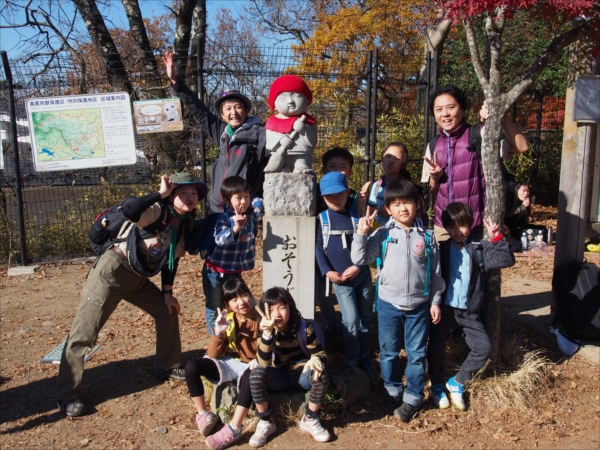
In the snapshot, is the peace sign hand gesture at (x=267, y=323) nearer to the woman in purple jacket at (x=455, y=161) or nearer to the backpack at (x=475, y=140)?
the woman in purple jacket at (x=455, y=161)

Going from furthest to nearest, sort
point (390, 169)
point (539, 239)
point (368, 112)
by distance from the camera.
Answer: point (539, 239), point (368, 112), point (390, 169)

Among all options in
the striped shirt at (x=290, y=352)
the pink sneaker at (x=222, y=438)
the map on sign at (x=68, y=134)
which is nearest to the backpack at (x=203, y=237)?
the striped shirt at (x=290, y=352)

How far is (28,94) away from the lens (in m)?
6.77

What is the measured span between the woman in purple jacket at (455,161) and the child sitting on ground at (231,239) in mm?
1290

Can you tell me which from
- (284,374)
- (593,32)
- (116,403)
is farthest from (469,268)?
(116,403)

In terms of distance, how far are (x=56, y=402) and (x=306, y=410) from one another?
175 centimetres

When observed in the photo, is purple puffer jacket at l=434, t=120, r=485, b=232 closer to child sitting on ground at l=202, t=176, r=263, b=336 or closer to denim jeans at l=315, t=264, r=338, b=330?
denim jeans at l=315, t=264, r=338, b=330

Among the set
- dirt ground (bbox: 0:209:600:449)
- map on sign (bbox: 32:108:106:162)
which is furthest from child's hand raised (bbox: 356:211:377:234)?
map on sign (bbox: 32:108:106:162)

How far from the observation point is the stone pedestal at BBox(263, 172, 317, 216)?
362 centimetres

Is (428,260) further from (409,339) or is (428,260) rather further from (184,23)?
(184,23)

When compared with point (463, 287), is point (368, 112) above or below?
above

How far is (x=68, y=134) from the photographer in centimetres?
663

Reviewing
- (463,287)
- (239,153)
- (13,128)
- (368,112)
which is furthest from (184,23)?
(463,287)

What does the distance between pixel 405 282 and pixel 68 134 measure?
519 cm
